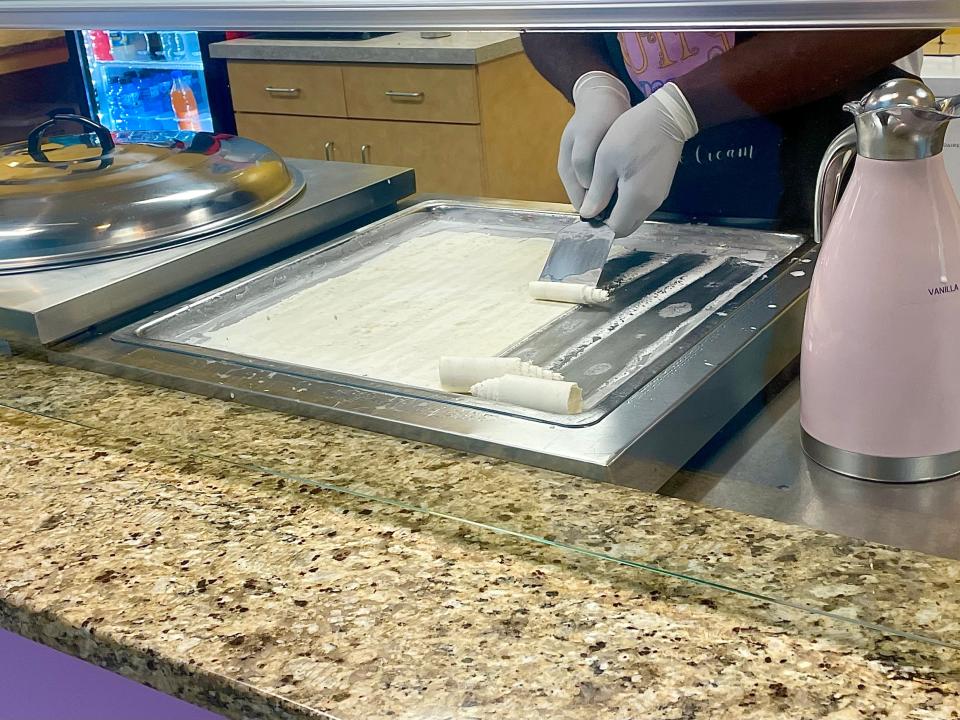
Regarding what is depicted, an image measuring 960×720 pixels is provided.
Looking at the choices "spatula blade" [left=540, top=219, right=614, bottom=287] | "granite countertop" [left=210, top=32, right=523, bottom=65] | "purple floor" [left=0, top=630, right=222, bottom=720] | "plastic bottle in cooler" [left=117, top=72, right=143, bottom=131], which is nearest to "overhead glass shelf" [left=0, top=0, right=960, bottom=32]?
"granite countertop" [left=210, top=32, right=523, bottom=65]

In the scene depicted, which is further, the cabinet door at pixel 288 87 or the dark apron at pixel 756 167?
the cabinet door at pixel 288 87

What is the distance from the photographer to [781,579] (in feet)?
1.91

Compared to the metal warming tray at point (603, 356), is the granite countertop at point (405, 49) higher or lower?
higher

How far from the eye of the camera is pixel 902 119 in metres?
0.57

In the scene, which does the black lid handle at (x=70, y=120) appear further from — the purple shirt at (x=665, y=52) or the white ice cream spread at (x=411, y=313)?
the purple shirt at (x=665, y=52)

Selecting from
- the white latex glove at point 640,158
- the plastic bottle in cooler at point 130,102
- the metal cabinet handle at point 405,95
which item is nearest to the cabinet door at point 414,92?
the metal cabinet handle at point 405,95

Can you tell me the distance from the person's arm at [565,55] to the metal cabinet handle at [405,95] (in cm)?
9

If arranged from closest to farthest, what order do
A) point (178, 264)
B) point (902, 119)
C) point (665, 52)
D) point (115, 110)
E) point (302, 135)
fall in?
1. point (902, 119)
2. point (665, 52)
3. point (302, 135)
4. point (178, 264)
5. point (115, 110)

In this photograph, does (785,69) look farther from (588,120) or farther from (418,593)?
(418,593)

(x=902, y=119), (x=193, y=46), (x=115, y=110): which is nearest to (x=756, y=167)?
(x=902, y=119)

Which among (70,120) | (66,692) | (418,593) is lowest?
(66,692)

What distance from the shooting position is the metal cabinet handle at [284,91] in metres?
0.83

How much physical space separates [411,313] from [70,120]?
0.52 meters

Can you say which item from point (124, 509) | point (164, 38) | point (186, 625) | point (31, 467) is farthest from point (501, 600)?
point (164, 38)
